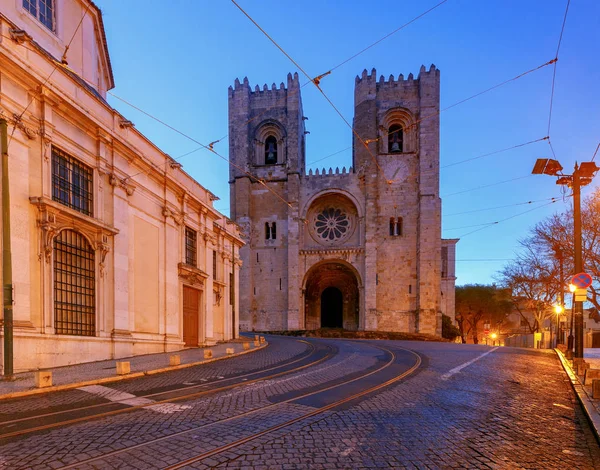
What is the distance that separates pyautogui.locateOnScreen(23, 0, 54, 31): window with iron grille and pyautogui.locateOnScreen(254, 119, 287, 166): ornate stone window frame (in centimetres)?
2935

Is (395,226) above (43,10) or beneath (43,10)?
beneath

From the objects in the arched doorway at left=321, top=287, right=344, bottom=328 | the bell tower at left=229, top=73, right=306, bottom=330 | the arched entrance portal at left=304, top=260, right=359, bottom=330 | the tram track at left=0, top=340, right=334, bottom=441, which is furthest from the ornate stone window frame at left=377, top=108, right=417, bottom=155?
the tram track at left=0, top=340, right=334, bottom=441

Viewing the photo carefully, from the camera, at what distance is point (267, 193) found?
1713 inches

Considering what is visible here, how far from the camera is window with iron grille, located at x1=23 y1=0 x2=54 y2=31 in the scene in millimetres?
14773

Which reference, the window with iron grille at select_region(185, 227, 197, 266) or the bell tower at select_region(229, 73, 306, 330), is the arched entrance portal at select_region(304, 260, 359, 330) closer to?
the bell tower at select_region(229, 73, 306, 330)

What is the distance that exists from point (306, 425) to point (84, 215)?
9.87 meters

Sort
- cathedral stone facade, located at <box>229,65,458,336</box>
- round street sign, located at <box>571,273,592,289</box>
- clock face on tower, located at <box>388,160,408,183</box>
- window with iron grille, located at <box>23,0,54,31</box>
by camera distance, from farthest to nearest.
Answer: clock face on tower, located at <box>388,160,408,183</box>
cathedral stone facade, located at <box>229,65,458,336</box>
window with iron grille, located at <box>23,0,54,31</box>
round street sign, located at <box>571,273,592,289</box>

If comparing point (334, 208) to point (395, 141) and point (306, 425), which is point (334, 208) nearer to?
point (395, 141)

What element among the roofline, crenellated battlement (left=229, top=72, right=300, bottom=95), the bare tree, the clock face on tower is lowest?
the bare tree

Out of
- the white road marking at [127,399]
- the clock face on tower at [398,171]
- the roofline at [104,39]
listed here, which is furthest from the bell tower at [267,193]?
the white road marking at [127,399]

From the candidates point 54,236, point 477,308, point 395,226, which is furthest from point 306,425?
point 477,308

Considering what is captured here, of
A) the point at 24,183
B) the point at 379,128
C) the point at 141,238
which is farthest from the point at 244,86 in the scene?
the point at 24,183

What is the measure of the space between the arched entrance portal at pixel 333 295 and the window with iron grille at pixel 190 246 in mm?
22713

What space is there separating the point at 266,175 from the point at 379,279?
636 inches
